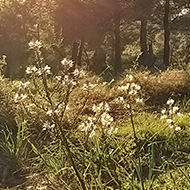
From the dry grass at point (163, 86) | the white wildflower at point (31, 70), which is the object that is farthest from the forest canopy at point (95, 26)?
the white wildflower at point (31, 70)

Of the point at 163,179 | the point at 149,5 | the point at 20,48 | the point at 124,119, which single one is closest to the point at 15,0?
the point at 20,48

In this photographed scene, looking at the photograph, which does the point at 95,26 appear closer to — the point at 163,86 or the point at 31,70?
the point at 163,86

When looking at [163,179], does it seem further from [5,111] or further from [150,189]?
[5,111]

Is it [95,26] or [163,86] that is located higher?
[163,86]

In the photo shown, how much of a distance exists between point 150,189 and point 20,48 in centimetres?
2794

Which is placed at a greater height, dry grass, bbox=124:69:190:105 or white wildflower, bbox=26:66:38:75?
white wildflower, bbox=26:66:38:75

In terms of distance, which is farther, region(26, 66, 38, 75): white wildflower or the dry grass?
the dry grass

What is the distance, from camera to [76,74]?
252 cm

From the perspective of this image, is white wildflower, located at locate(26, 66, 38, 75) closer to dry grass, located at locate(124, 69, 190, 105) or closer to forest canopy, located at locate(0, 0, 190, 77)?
dry grass, located at locate(124, 69, 190, 105)

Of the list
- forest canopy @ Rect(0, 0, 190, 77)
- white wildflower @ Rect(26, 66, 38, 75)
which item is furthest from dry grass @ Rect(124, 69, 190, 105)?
forest canopy @ Rect(0, 0, 190, 77)

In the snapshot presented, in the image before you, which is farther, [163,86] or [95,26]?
[95,26]

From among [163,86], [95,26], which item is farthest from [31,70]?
[95,26]

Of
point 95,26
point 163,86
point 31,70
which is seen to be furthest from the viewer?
point 95,26

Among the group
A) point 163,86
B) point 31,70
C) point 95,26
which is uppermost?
point 31,70
